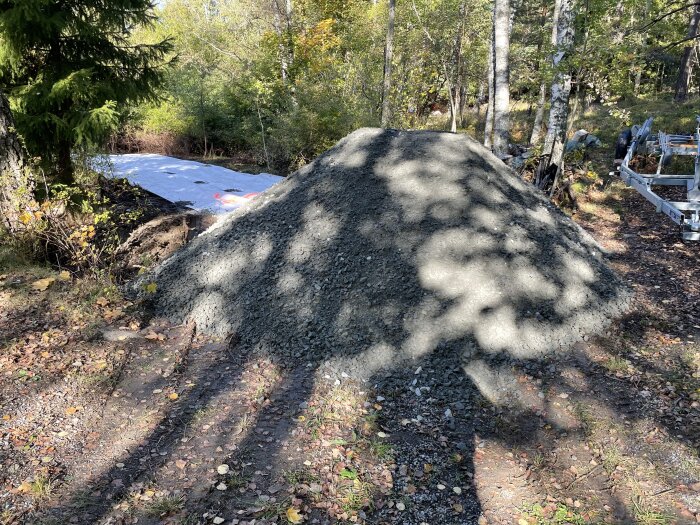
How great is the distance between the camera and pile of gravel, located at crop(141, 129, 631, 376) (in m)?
4.04

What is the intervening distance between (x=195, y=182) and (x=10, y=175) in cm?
449

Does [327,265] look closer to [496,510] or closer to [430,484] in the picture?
[430,484]

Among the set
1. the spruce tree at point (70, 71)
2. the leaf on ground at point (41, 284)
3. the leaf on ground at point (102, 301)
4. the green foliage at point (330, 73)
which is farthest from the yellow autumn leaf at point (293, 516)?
the green foliage at point (330, 73)

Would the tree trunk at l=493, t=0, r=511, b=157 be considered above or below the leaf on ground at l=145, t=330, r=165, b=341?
above

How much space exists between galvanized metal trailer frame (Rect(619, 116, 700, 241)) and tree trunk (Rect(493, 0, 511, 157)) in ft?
6.47

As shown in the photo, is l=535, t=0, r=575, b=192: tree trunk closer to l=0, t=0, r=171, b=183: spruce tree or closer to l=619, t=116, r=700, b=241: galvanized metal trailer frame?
l=619, t=116, r=700, b=241: galvanized metal trailer frame

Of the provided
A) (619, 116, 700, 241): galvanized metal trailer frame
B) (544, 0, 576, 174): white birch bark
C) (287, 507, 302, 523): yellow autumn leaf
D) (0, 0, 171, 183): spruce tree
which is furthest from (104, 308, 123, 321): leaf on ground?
(544, 0, 576, 174): white birch bark

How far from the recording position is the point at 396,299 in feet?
13.7

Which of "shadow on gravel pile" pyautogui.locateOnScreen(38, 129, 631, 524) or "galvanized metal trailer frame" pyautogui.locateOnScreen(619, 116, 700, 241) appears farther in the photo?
"galvanized metal trailer frame" pyautogui.locateOnScreen(619, 116, 700, 241)

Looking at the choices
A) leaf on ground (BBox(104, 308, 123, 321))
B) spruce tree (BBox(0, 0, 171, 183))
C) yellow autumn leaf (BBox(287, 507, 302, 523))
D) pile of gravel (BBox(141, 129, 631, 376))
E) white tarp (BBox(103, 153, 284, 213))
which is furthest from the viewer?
white tarp (BBox(103, 153, 284, 213))

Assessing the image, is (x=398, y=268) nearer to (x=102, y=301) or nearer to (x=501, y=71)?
(x=102, y=301)

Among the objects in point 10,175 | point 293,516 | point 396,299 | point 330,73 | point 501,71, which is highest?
point 330,73

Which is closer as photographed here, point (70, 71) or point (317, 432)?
point (317, 432)

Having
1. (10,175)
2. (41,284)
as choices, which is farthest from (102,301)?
(10,175)
